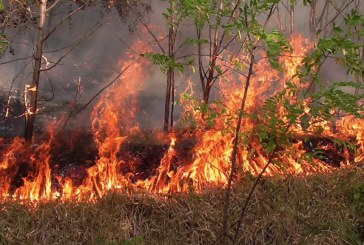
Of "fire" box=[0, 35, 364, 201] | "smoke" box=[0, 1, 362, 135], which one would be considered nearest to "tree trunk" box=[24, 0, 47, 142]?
"fire" box=[0, 35, 364, 201]

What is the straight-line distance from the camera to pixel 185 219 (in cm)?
495

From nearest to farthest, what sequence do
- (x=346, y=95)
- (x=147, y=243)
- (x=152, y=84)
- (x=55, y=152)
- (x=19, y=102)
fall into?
(x=346, y=95)
(x=147, y=243)
(x=55, y=152)
(x=19, y=102)
(x=152, y=84)

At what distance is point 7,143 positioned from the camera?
6.62 metres

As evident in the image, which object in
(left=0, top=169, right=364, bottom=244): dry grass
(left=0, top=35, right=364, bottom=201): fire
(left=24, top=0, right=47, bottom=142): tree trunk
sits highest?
(left=24, top=0, right=47, bottom=142): tree trunk

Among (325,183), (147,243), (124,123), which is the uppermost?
(124,123)

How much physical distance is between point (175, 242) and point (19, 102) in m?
7.12

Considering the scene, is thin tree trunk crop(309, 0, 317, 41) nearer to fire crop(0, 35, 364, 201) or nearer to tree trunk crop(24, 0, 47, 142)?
fire crop(0, 35, 364, 201)

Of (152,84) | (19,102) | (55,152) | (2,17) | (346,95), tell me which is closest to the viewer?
(346,95)

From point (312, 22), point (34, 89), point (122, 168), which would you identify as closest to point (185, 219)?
point (122, 168)

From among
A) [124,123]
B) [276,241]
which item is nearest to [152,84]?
[124,123]

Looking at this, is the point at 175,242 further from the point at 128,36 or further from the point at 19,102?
the point at 128,36

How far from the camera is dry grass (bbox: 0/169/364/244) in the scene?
4.57 meters

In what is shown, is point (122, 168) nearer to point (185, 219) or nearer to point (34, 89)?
point (185, 219)

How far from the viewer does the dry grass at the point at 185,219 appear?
4.57 meters
